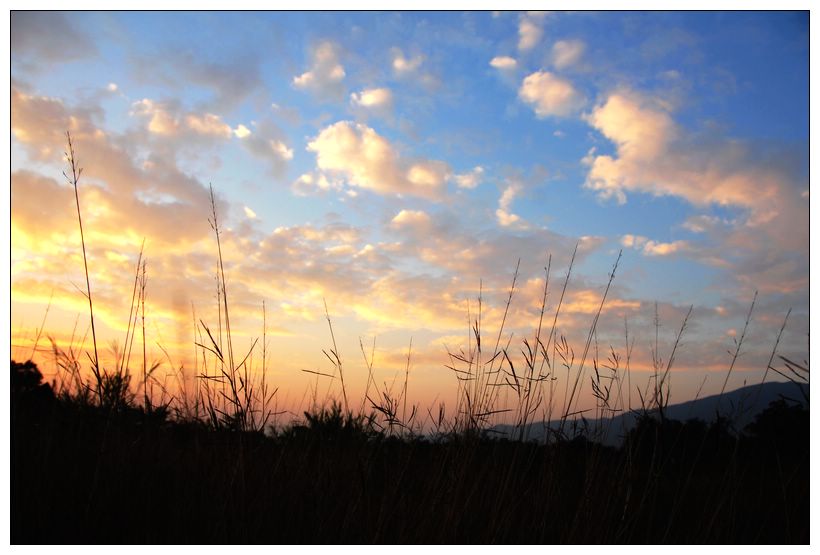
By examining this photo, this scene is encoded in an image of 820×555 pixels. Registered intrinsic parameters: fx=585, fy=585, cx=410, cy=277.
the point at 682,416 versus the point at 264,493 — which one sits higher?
the point at 682,416

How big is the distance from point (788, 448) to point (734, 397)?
3.54 m

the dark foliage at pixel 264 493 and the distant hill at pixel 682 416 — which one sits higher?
the distant hill at pixel 682 416

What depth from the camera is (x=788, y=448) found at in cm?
550

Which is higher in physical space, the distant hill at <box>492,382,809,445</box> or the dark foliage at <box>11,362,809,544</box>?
the distant hill at <box>492,382,809,445</box>

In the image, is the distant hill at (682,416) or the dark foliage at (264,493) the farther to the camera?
the distant hill at (682,416)

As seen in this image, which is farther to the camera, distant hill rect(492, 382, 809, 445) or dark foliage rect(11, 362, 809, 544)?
distant hill rect(492, 382, 809, 445)

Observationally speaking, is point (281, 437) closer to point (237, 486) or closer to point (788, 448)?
point (237, 486)

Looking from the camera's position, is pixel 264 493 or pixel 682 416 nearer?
pixel 264 493
